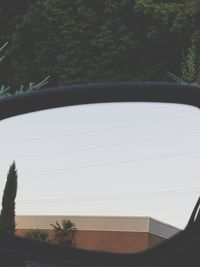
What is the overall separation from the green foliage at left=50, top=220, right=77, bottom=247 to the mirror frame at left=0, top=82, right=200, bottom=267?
2cm

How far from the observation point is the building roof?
123 centimetres

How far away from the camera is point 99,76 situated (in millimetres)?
33125

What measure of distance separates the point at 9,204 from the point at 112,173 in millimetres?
203

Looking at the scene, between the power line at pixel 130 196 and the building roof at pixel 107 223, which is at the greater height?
the power line at pixel 130 196

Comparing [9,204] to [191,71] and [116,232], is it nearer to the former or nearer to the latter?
[116,232]

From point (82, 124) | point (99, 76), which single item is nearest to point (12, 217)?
point (82, 124)

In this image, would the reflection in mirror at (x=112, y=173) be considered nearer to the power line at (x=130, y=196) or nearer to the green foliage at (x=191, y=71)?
the power line at (x=130, y=196)

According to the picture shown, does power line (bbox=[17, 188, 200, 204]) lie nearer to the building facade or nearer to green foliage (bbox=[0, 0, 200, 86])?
the building facade

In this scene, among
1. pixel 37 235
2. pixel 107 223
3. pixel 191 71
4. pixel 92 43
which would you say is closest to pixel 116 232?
pixel 107 223

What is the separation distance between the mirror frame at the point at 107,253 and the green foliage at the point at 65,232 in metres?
0.02

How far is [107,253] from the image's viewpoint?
126cm

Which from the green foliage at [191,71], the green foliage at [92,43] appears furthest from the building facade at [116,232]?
the green foliage at [92,43]

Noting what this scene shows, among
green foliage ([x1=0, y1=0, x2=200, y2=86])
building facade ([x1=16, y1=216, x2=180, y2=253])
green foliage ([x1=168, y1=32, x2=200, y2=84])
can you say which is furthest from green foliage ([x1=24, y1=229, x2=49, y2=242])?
green foliage ([x1=0, y1=0, x2=200, y2=86])

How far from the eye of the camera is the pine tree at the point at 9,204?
1.37 m
